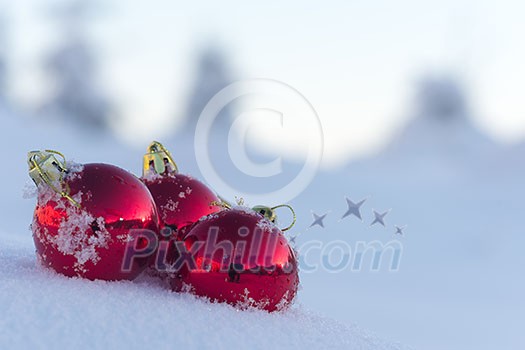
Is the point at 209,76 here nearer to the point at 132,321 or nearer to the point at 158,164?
the point at 158,164

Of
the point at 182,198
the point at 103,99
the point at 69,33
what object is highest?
the point at 69,33

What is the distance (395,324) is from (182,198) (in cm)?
204

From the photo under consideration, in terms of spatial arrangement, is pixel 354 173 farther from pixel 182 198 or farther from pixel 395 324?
pixel 182 198

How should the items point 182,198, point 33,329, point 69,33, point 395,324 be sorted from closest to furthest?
1. point 33,329
2. point 182,198
3. point 395,324
4. point 69,33

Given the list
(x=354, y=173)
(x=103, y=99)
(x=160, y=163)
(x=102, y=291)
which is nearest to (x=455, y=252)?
(x=354, y=173)

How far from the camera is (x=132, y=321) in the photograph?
0.94 m

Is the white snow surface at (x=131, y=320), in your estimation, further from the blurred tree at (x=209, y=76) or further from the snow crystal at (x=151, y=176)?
the blurred tree at (x=209, y=76)

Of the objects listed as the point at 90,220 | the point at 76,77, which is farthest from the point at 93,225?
the point at 76,77

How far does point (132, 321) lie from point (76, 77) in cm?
921

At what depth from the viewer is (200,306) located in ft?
3.56

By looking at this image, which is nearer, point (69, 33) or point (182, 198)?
point (182, 198)

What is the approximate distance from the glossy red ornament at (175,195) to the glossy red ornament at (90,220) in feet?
0.35

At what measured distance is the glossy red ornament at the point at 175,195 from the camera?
133cm

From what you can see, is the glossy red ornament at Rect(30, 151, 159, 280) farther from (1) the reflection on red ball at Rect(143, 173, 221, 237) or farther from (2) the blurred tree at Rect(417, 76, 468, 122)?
(2) the blurred tree at Rect(417, 76, 468, 122)
